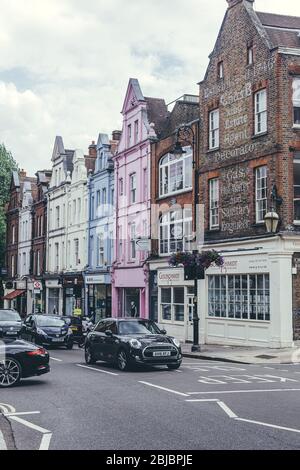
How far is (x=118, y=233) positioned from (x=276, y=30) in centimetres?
1823

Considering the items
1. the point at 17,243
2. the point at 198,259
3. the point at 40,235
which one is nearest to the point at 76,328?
the point at 198,259

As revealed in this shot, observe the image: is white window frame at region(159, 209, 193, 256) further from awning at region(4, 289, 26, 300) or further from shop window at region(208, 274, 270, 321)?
awning at region(4, 289, 26, 300)

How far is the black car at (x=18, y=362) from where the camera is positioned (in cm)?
1513

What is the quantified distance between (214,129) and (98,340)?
1481 cm

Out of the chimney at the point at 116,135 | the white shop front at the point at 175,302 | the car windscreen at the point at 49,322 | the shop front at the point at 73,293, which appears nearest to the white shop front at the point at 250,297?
the white shop front at the point at 175,302

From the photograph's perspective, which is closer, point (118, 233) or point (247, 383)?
point (247, 383)

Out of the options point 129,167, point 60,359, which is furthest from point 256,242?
point 129,167

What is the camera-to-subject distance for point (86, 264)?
48.2 m

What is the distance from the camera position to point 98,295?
46.4m

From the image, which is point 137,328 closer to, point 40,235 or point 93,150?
point 93,150

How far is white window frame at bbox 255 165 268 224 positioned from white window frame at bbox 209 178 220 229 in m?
3.28

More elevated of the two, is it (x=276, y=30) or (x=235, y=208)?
(x=276, y=30)

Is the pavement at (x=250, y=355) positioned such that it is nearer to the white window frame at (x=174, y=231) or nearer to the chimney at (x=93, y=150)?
the white window frame at (x=174, y=231)

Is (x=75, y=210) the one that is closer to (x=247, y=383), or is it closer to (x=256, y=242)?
(x=256, y=242)
